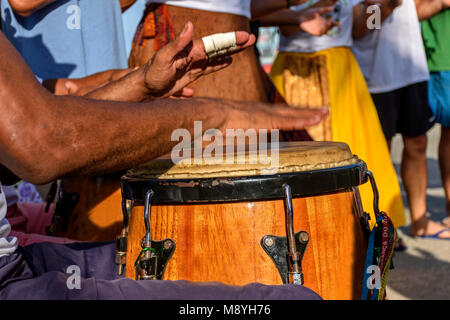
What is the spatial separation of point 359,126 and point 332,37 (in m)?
0.51

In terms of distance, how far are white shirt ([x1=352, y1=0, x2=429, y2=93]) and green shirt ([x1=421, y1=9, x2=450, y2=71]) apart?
229 millimetres

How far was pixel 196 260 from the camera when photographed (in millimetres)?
1219

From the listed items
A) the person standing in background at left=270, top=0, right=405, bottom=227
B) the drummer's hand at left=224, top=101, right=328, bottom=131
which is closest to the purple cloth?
the drummer's hand at left=224, top=101, right=328, bottom=131

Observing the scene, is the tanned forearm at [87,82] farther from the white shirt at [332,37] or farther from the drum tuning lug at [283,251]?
the white shirt at [332,37]

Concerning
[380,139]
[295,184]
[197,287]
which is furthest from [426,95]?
[197,287]

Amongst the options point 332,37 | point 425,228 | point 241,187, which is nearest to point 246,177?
point 241,187

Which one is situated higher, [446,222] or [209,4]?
[209,4]

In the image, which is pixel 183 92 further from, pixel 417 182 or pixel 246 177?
pixel 417 182

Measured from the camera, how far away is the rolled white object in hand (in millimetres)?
1365

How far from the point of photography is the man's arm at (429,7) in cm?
333

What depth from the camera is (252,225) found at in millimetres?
1207

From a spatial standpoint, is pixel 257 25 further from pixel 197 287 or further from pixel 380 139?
pixel 197 287

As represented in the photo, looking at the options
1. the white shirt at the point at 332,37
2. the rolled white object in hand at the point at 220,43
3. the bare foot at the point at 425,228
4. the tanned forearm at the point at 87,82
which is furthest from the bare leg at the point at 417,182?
the rolled white object in hand at the point at 220,43
